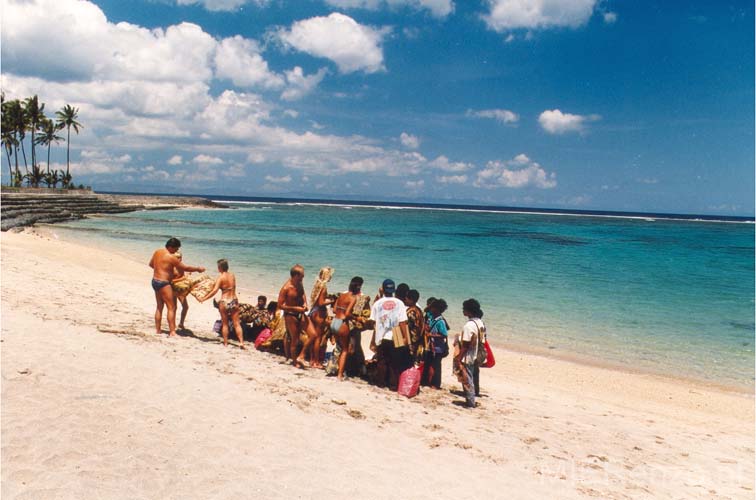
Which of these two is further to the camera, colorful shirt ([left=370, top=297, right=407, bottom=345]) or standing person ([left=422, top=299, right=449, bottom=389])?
standing person ([left=422, top=299, right=449, bottom=389])

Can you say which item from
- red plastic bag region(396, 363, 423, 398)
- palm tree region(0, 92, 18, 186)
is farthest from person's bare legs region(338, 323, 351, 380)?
palm tree region(0, 92, 18, 186)

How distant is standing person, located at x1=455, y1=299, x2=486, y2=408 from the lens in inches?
288

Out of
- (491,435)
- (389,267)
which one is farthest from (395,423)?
(389,267)

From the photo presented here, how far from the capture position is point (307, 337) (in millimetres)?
8633

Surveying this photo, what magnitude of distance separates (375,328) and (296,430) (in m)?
2.46

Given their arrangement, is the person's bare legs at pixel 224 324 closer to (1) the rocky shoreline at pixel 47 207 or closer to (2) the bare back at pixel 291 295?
(2) the bare back at pixel 291 295

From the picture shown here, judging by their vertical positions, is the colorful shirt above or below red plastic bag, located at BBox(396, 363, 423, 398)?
above

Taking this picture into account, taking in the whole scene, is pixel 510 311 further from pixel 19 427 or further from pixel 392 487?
pixel 19 427

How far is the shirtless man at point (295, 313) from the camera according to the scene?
26.8 feet

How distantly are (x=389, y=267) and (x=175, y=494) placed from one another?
22.1 m

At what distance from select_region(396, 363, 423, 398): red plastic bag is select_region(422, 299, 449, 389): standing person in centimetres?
50

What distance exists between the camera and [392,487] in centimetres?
475

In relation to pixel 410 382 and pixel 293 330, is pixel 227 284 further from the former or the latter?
pixel 410 382

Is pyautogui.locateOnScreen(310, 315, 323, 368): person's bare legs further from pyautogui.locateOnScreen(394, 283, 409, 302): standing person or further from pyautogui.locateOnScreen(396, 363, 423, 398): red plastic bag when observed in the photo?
pyautogui.locateOnScreen(396, 363, 423, 398): red plastic bag
